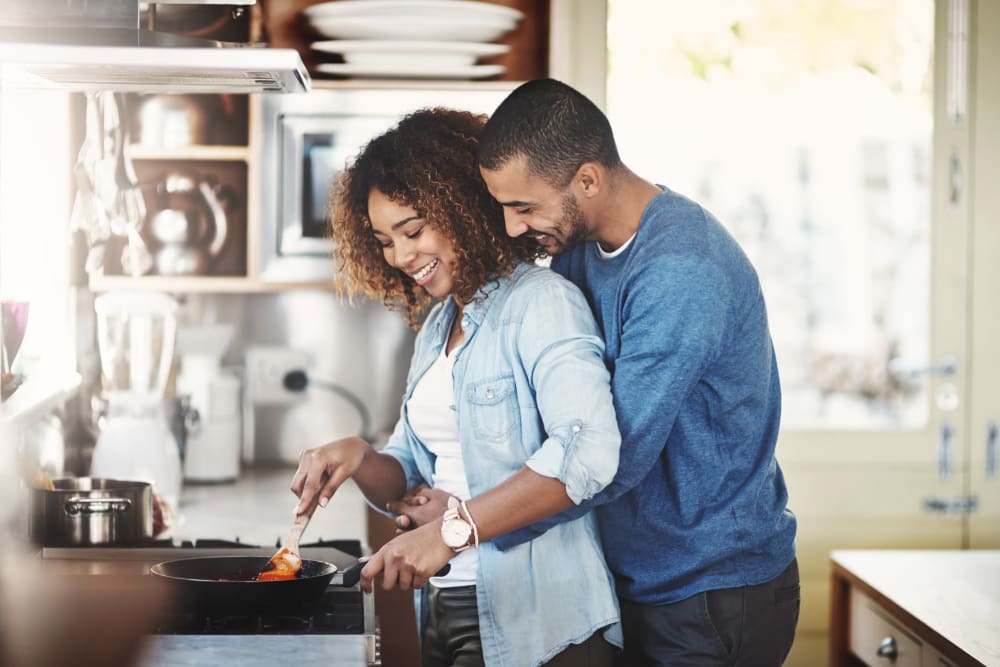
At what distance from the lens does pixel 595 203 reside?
1656mm

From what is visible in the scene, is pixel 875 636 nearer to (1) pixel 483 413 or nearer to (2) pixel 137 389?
(1) pixel 483 413

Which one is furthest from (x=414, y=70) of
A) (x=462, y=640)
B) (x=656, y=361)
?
(x=462, y=640)

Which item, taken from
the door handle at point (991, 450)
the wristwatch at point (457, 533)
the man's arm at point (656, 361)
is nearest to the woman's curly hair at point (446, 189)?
the man's arm at point (656, 361)

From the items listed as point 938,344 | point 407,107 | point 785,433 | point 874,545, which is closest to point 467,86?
point 407,107

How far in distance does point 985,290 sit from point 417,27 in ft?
5.71

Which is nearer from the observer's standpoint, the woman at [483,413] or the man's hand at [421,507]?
the woman at [483,413]

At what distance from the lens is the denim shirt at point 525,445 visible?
1.58 m

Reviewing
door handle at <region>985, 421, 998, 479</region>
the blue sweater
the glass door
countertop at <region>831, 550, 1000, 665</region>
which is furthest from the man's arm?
door handle at <region>985, 421, 998, 479</region>

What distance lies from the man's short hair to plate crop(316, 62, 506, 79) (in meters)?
1.15

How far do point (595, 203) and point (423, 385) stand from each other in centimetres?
39

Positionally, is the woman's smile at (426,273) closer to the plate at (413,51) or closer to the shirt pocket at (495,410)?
the shirt pocket at (495,410)

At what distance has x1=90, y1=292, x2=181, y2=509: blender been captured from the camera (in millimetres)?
2455

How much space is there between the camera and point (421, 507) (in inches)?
67.2

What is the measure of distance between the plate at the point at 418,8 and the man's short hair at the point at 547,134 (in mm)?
1103
